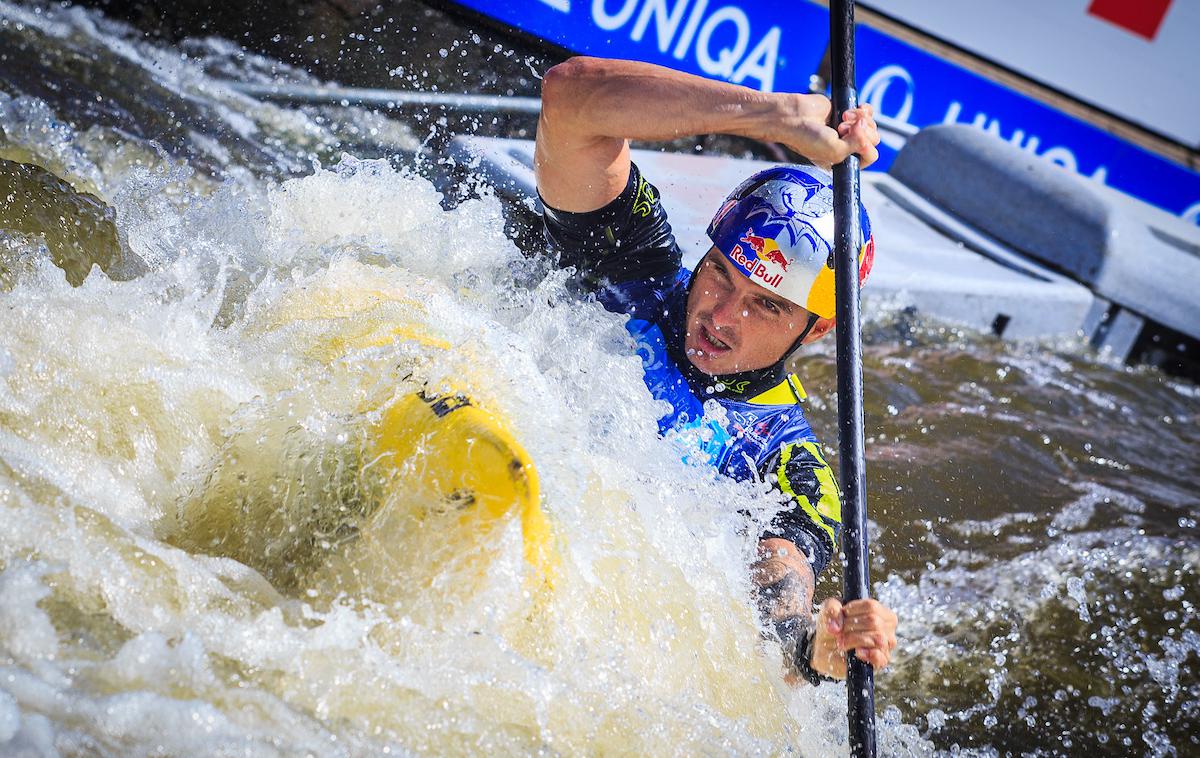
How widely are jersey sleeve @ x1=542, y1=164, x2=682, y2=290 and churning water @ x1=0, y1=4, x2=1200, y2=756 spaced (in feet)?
0.48

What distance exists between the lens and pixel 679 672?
2.30 meters

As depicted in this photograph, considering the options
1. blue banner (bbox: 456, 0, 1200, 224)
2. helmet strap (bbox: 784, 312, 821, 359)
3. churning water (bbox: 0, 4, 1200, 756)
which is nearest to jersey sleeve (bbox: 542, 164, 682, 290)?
churning water (bbox: 0, 4, 1200, 756)

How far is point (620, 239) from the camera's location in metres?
3.22

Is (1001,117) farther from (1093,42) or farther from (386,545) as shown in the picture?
(386,545)

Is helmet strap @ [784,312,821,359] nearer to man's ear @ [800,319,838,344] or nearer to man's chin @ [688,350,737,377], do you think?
man's ear @ [800,319,838,344]

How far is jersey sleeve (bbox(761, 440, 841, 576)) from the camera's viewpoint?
Answer: 2809mm

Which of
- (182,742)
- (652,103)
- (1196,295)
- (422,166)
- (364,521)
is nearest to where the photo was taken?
(182,742)

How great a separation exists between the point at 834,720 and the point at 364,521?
1.55m

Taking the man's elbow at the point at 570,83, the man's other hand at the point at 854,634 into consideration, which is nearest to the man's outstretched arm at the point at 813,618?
the man's other hand at the point at 854,634

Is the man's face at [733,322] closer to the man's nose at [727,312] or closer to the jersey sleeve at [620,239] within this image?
the man's nose at [727,312]

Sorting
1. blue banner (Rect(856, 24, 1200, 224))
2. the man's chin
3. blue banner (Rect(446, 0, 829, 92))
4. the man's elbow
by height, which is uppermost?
blue banner (Rect(856, 24, 1200, 224))

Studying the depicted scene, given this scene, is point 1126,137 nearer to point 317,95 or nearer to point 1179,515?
point 1179,515

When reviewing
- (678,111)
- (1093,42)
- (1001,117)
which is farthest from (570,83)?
(1093,42)

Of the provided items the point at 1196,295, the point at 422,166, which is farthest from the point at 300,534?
the point at 1196,295
